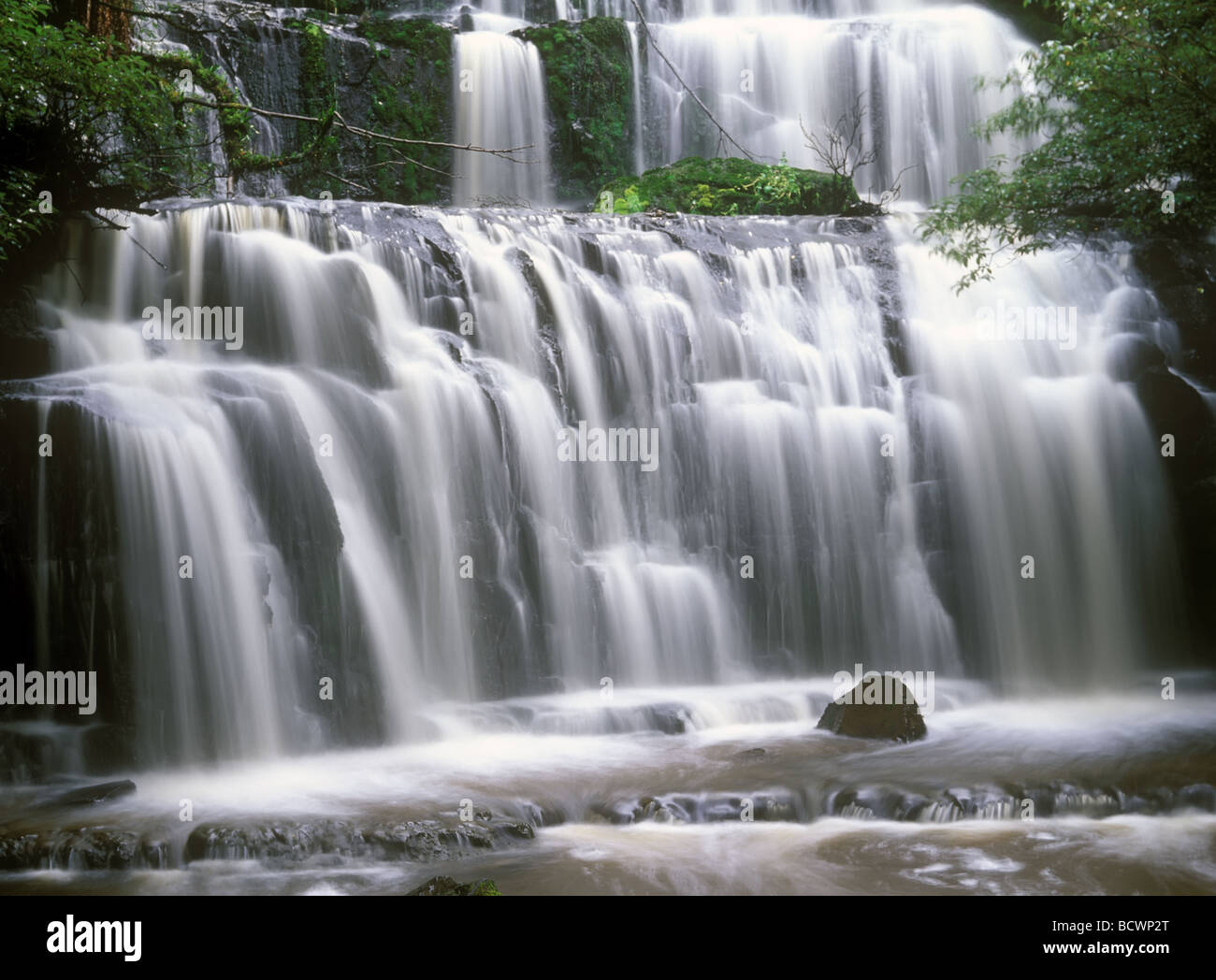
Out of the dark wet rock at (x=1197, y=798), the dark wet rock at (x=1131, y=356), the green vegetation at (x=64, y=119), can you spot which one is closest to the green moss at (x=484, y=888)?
the dark wet rock at (x=1197, y=798)

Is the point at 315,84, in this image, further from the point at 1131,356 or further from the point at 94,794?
the point at 94,794

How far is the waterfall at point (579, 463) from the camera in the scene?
8.93 meters

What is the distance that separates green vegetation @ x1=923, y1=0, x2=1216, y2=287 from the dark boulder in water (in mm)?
5362

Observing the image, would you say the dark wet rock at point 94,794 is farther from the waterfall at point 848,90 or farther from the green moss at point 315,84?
the waterfall at point 848,90

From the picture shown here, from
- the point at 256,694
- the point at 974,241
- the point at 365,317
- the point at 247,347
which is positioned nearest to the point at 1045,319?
the point at 974,241

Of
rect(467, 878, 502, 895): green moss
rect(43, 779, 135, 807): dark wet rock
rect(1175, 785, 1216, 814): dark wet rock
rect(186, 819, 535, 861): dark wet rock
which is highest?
rect(43, 779, 135, 807): dark wet rock

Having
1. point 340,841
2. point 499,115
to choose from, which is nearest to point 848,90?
point 499,115

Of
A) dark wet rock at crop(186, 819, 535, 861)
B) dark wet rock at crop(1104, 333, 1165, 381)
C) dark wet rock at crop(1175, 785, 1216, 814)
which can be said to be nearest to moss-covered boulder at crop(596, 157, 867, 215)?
dark wet rock at crop(1104, 333, 1165, 381)

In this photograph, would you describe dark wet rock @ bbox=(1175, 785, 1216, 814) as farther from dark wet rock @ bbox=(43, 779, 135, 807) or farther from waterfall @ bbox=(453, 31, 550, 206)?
waterfall @ bbox=(453, 31, 550, 206)

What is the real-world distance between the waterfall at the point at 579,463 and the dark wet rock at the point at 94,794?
2.46 feet

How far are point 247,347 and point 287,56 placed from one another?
794 cm

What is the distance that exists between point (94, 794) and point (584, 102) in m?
13.8

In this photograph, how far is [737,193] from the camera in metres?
15.8

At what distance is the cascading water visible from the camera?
7.46 metres
